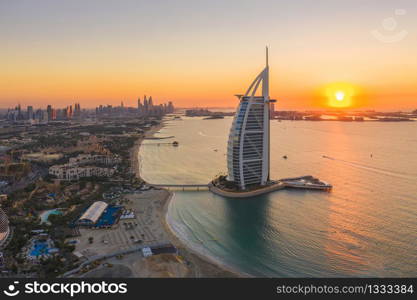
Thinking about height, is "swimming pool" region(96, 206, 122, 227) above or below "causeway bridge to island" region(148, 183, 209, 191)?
below

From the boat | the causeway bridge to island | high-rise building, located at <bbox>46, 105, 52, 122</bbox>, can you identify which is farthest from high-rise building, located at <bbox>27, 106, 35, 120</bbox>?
the boat

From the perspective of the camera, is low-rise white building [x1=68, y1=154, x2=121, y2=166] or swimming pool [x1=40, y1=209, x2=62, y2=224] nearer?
swimming pool [x1=40, y1=209, x2=62, y2=224]

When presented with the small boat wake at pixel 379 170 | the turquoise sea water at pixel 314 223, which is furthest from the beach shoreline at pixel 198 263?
the small boat wake at pixel 379 170

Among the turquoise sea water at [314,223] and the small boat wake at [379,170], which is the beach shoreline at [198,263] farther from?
the small boat wake at [379,170]

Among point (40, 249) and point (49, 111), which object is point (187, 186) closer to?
point (40, 249)

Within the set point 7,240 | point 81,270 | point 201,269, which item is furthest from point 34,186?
point 201,269

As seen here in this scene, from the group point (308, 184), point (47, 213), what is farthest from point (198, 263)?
point (308, 184)

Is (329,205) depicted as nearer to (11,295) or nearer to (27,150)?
(11,295)

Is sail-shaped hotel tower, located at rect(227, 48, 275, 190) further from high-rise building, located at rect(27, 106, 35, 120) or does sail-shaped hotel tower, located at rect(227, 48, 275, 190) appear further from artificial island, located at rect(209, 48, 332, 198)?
high-rise building, located at rect(27, 106, 35, 120)
